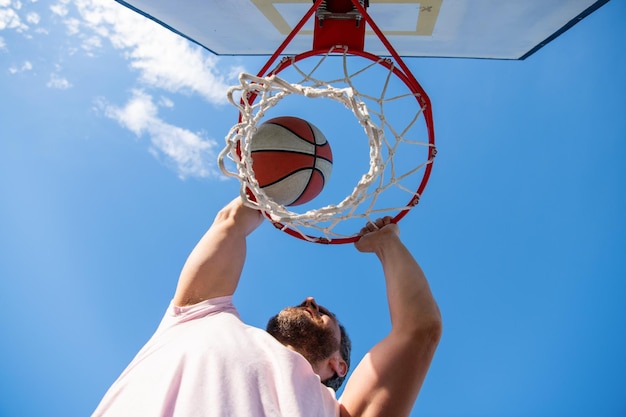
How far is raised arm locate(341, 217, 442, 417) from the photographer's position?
1.79 meters

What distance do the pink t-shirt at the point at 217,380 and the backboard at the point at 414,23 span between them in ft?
9.84

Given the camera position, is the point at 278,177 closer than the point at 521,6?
Yes

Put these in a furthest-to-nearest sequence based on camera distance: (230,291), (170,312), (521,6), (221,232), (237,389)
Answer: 1. (521,6)
2. (221,232)
3. (230,291)
4. (170,312)
5. (237,389)

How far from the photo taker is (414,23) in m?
4.43

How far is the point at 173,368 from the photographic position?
5.90 ft

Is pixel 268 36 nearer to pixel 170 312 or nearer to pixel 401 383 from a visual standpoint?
pixel 170 312

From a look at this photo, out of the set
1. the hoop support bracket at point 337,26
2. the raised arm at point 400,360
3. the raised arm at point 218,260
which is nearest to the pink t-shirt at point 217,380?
the raised arm at point 400,360

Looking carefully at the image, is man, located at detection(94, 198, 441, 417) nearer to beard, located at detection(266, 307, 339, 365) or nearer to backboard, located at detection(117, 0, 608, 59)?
beard, located at detection(266, 307, 339, 365)

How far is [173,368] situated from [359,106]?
5.71 feet

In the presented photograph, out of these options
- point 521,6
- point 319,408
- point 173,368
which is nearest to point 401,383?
point 319,408

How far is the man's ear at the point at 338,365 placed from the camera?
103 inches

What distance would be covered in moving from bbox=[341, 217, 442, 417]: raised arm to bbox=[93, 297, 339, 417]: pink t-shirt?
0.44ft

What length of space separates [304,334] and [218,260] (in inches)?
24.7

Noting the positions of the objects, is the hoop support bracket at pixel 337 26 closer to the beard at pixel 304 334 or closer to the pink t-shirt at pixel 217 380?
the beard at pixel 304 334
